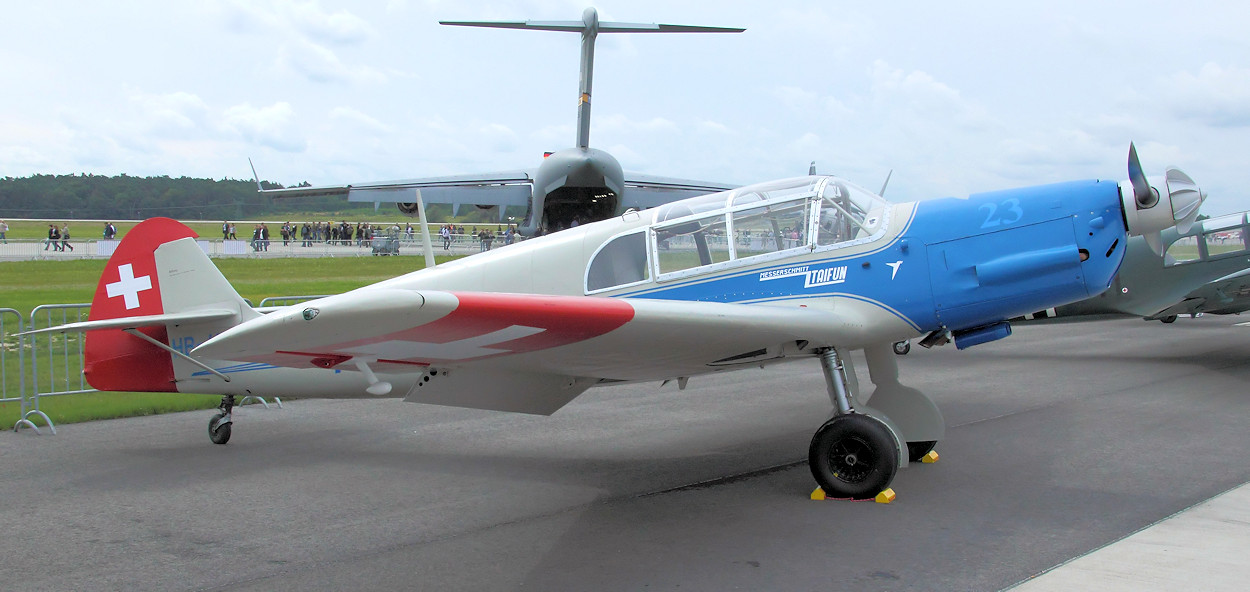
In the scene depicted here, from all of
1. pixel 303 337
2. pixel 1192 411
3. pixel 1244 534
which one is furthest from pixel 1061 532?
pixel 1192 411

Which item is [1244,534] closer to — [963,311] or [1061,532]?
[1061,532]

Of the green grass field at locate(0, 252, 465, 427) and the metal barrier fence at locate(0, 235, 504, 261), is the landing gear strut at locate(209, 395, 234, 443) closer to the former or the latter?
the green grass field at locate(0, 252, 465, 427)

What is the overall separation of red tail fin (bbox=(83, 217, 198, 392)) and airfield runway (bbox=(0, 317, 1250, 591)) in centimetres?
63

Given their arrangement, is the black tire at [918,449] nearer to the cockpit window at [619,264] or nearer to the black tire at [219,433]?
the cockpit window at [619,264]

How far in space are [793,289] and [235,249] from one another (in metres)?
38.0

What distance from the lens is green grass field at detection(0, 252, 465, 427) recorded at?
29.9 ft

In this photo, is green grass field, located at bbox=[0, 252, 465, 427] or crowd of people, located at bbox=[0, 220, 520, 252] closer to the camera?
green grass field, located at bbox=[0, 252, 465, 427]

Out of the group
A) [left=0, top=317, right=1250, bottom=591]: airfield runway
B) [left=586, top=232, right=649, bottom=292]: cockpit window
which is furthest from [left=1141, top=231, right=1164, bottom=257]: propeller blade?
[left=586, top=232, right=649, bottom=292]: cockpit window

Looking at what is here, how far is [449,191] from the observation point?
21.1 meters

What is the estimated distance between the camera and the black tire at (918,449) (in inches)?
258

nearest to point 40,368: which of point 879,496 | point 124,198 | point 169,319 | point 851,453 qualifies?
point 169,319

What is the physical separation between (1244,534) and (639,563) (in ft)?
10.8

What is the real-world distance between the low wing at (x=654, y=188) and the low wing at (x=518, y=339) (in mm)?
16976

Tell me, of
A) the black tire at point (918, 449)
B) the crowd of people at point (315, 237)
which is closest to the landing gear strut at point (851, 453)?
the black tire at point (918, 449)
